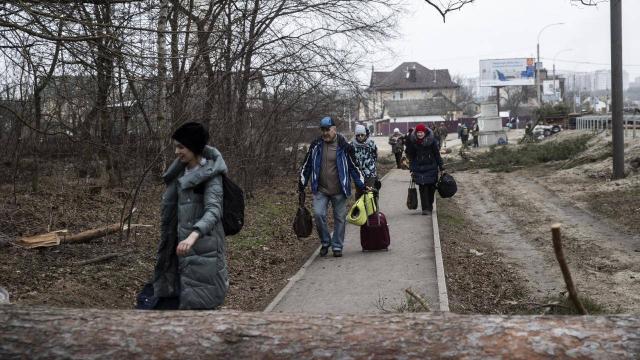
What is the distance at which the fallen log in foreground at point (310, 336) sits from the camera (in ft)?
10.8

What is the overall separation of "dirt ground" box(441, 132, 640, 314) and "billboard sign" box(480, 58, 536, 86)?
6448cm

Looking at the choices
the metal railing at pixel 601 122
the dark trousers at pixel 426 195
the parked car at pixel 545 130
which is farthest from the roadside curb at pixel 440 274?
the parked car at pixel 545 130

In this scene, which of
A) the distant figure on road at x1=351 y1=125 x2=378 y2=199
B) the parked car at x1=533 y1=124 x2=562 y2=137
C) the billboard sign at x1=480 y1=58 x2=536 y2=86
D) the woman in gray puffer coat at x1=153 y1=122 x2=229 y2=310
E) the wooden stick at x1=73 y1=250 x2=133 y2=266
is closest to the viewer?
the woman in gray puffer coat at x1=153 y1=122 x2=229 y2=310

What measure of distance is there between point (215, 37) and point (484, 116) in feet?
141

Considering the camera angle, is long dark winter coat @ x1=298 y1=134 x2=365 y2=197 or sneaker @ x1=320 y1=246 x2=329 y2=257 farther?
sneaker @ x1=320 y1=246 x2=329 y2=257

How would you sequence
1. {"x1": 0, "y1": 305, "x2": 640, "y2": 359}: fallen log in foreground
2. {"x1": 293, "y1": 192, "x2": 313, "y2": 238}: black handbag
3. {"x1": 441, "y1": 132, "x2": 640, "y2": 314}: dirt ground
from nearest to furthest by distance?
{"x1": 0, "y1": 305, "x2": 640, "y2": 359}: fallen log in foreground < {"x1": 441, "y1": 132, "x2": 640, "y2": 314}: dirt ground < {"x1": 293, "y1": 192, "x2": 313, "y2": 238}: black handbag

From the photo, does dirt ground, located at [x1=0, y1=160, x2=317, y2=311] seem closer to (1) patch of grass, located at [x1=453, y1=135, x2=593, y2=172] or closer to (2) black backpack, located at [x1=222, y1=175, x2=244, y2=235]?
(2) black backpack, located at [x1=222, y1=175, x2=244, y2=235]

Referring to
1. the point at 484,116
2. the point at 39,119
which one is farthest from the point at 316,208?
the point at 484,116

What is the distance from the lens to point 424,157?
1445cm

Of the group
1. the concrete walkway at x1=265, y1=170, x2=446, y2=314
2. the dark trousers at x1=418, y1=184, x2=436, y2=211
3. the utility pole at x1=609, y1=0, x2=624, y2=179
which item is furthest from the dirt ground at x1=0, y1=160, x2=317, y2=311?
the utility pole at x1=609, y1=0, x2=624, y2=179

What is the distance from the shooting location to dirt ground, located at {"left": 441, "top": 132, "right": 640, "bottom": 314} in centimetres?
962

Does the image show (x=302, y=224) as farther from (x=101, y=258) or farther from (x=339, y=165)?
(x=101, y=258)

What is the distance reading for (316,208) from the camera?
34.7 feet

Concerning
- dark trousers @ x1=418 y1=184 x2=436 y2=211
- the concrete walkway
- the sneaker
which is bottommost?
the concrete walkway
